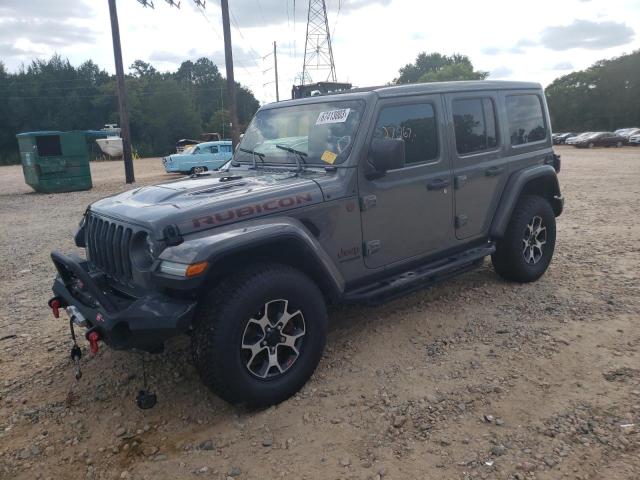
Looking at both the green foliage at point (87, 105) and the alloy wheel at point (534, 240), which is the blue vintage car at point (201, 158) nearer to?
the alloy wheel at point (534, 240)

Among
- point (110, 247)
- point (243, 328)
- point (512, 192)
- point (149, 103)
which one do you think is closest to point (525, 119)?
point (512, 192)

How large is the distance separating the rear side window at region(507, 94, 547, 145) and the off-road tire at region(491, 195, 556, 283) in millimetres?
623

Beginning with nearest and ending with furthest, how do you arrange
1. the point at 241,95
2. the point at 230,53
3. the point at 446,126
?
1. the point at 446,126
2. the point at 230,53
3. the point at 241,95

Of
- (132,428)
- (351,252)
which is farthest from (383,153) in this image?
(132,428)

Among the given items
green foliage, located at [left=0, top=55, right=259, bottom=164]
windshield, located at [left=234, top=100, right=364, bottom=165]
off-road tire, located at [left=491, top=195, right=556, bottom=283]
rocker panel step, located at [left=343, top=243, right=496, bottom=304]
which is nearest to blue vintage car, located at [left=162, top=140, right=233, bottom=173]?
windshield, located at [left=234, top=100, right=364, bottom=165]

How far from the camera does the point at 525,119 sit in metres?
5.16

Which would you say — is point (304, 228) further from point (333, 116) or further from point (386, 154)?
point (333, 116)

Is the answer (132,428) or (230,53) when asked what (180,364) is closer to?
(132,428)

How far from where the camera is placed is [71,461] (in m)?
2.86

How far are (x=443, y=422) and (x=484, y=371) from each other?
2.37ft

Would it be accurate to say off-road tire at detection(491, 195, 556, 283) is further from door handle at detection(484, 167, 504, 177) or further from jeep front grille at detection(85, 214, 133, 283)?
jeep front grille at detection(85, 214, 133, 283)

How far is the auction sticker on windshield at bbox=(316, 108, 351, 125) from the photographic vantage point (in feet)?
12.7

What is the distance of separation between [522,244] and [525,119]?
130 centimetres

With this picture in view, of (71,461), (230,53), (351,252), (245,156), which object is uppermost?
(230,53)
